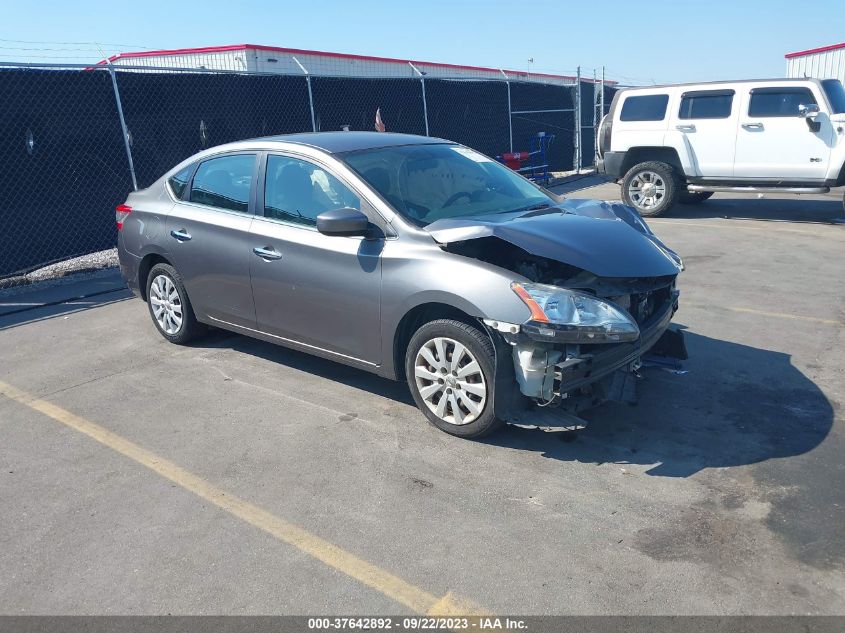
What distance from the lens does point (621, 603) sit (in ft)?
9.64

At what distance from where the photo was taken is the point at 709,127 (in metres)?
11.6

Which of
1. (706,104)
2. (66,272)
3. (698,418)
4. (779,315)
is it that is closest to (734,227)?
(706,104)

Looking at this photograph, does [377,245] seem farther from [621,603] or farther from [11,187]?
[11,187]

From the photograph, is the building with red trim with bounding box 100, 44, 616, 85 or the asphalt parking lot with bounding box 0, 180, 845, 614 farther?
the building with red trim with bounding box 100, 44, 616, 85

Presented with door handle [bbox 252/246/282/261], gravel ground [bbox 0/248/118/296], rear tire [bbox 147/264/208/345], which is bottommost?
gravel ground [bbox 0/248/118/296]

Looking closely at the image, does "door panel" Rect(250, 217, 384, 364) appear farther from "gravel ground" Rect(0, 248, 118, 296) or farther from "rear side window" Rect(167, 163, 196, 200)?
"gravel ground" Rect(0, 248, 118, 296)

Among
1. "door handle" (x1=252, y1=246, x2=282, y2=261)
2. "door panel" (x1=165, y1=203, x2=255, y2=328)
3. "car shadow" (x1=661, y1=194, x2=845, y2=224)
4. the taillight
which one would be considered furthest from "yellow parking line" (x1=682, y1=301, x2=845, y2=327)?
"car shadow" (x1=661, y1=194, x2=845, y2=224)

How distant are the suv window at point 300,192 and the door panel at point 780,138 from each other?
8.71 metres

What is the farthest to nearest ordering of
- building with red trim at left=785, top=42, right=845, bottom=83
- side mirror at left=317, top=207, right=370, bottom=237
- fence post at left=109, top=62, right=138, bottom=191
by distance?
building with red trim at left=785, top=42, right=845, bottom=83 → fence post at left=109, top=62, right=138, bottom=191 → side mirror at left=317, top=207, right=370, bottom=237

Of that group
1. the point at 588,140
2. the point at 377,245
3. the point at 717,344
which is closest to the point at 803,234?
the point at 717,344

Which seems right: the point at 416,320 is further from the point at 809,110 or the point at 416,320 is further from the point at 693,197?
the point at 693,197

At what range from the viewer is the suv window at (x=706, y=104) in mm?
11445

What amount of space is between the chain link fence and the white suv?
4736mm

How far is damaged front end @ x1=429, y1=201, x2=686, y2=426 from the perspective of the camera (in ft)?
13.0
